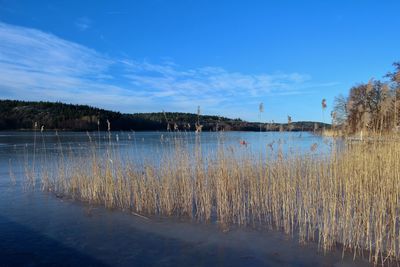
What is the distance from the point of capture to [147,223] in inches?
234

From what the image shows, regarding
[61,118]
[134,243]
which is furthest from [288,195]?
[61,118]

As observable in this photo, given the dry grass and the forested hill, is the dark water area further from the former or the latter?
the forested hill

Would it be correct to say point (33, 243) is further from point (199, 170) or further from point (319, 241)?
point (319, 241)

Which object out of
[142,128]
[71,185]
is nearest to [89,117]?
[142,128]

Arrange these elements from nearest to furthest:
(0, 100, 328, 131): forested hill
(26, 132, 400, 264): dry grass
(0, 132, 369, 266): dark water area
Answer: (0, 132, 369, 266): dark water area < (26, 132, 400, 264): dry grass < (0, 100, 328, 131): forested hill

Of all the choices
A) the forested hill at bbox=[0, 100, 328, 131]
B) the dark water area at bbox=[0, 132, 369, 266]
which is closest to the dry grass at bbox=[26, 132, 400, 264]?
the dark water area at bbox=[0, 132, 369, 266]

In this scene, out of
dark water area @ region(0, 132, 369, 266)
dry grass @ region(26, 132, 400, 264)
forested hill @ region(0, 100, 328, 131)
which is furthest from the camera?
forested hill @ region(0, 100, 328, 131)

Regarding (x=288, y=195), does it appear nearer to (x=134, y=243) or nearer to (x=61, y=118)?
(x=134, y=243)

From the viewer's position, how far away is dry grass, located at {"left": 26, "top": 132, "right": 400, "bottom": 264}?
183 inches

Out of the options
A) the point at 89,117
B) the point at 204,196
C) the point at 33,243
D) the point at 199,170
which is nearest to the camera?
the point at 33,243

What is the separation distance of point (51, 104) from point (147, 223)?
8433cm

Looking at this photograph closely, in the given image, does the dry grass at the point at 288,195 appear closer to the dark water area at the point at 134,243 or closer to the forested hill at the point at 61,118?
the dark water area at the point at 134,243

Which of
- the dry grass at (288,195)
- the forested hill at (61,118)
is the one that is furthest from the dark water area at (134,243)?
the forested hill at (61,118)

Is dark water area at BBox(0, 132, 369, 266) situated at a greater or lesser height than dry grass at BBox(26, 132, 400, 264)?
lesser
